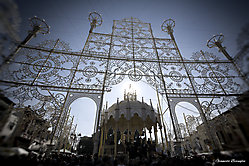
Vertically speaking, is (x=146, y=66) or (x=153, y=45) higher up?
(x=153, y=45)

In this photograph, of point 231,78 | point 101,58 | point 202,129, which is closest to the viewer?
point 202,129

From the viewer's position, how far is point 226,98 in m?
7.34

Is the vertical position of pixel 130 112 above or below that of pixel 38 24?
below

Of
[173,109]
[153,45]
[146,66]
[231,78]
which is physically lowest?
[173,109]

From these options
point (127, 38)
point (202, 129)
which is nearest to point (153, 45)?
point (127, 38)

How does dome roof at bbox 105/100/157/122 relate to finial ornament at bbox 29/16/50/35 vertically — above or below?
below

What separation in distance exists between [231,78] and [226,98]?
1715 millimetres

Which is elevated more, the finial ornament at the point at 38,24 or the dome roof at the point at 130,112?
the finial ornament at the point at 38,24

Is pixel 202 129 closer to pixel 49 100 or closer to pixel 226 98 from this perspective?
pixel 226 98

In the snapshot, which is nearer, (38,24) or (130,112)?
(130,112)

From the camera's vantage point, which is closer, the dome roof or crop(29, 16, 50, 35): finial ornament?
the dome roof

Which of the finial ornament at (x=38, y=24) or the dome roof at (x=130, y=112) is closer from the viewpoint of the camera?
the dome roof at (x=130, y=112)

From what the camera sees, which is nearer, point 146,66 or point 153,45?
point 146,66

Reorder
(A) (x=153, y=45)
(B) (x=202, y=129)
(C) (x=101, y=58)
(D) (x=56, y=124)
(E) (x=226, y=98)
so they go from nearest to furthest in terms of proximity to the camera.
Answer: (D) (x=56, y=124), (B) (x=202, y=129), (E) (x=226, y=98), (C) (x=101, y=58), (A) (x=153, y=45)
